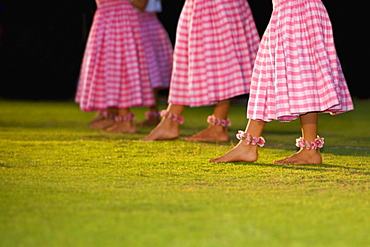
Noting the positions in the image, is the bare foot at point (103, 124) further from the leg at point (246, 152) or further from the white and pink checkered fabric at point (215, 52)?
the leg at point (246, 152)

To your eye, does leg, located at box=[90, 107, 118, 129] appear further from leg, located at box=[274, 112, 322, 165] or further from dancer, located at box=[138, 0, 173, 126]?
leg, located at box=[274, 112, 322, 165]

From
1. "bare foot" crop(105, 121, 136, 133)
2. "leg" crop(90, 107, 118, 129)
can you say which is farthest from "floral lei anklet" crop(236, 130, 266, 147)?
"leg" crop(90, 107, 118, 129)

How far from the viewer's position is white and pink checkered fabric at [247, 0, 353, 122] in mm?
3551

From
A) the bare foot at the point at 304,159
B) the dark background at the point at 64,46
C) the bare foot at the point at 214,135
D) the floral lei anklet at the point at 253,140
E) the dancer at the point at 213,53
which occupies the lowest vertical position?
the dark background at the point at 64,46

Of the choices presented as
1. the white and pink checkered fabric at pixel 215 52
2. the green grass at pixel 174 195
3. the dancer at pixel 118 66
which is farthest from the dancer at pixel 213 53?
the dancer at pixel 118 66

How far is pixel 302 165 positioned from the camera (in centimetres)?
357

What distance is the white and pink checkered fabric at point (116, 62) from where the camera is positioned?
18.1ft

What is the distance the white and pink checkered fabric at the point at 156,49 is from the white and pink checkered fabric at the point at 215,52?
50.5 inches

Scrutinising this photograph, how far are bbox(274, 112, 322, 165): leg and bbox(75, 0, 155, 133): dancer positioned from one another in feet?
6.64

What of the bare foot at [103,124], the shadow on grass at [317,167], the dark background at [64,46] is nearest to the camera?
the shadow on grass at [317,167]

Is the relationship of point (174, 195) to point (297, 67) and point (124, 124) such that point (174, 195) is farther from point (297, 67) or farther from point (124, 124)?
point (124, 124)

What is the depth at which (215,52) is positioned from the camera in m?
4.66

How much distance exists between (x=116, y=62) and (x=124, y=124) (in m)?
0.49

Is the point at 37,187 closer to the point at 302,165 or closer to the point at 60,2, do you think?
the point at 302,165
